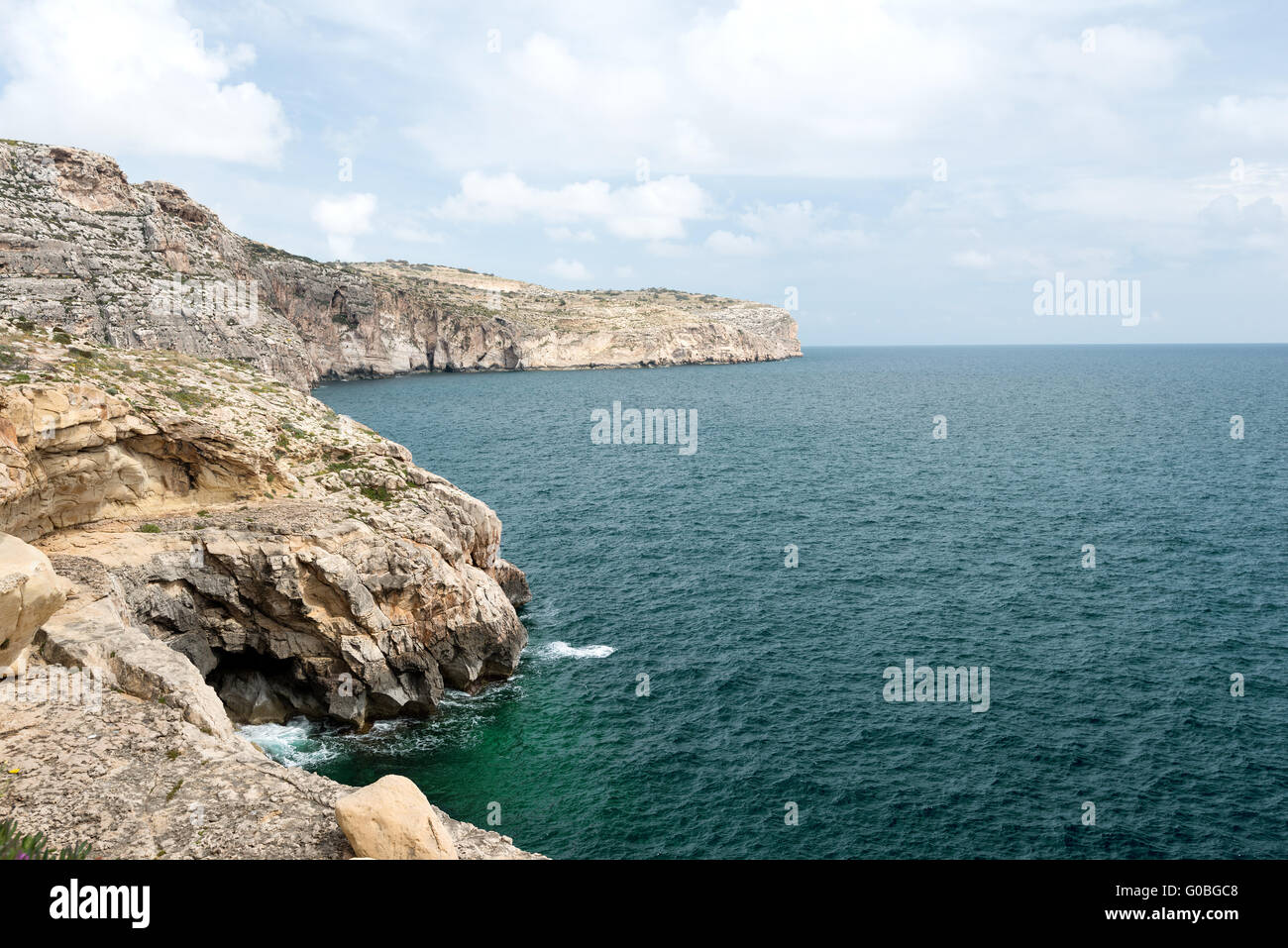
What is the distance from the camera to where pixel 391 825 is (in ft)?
44.3

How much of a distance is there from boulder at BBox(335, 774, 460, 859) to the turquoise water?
14.3 meters

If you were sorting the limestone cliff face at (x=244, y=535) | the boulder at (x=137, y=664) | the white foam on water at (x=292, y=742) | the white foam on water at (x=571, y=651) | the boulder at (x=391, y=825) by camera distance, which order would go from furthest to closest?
1. the white foam on water at (x=571, y=651)
2. the white foam on water at (x=292, y=742)
3. the limestone cliff face at (x=244, y=535)
4. the boulder at (x=137, y=664)
5. the boulder at (x=391, y=825)

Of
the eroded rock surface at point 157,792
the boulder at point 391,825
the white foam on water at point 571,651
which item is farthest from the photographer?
the white foam on water at point 571,651

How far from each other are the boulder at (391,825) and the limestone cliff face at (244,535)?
18532mm

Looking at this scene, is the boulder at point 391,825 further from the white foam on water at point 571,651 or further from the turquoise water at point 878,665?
the white foam on water at point 571,651

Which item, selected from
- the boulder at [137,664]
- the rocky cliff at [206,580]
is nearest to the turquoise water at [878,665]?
the rocky cliff at [206,580]

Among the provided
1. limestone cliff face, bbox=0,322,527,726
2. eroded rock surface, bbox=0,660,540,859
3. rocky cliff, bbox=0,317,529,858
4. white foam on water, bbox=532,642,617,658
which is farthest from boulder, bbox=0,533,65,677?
white foam on water, bbox=532,642,617,658

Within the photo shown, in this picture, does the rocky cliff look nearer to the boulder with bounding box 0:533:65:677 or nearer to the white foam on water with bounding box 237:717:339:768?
the boulder with bounding box 0:533:65:677

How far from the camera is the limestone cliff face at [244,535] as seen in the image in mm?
30500

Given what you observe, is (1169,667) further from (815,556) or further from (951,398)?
(951,398)

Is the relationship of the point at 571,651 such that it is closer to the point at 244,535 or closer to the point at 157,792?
the point at 244,535

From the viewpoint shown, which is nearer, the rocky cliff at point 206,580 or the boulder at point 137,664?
the rocky cliff at point 206,580

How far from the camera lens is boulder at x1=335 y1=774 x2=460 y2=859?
13.4m

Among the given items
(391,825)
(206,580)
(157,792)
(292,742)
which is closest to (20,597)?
(157,792)
